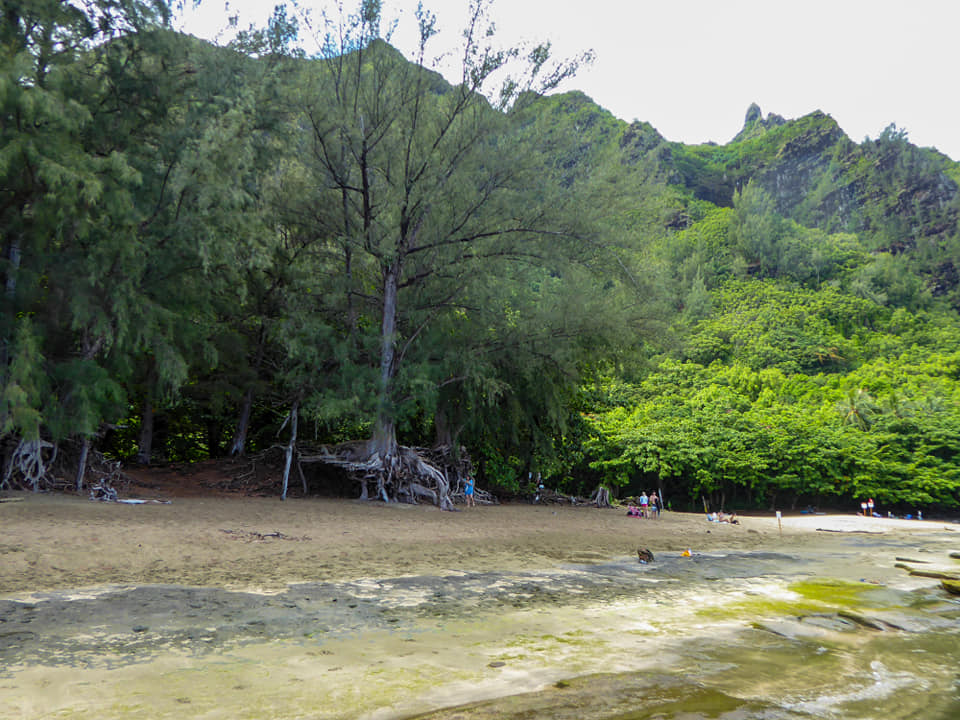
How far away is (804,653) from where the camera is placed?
5.70 m

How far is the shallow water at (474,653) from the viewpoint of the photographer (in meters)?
4.09

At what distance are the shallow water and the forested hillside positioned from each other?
1009cm

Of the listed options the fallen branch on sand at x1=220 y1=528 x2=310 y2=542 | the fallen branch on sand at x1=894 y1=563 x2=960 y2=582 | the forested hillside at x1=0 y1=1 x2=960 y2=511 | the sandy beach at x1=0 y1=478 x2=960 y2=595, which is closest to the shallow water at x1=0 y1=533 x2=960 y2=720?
the sandy beach at x1=0 y1=478 x2=960 y2=595

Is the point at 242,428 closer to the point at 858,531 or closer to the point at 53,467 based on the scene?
the point at 53,467

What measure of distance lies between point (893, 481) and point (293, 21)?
112 feet

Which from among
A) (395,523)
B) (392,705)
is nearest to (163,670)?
(392,705)

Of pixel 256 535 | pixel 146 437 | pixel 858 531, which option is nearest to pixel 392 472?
pixel 256 535

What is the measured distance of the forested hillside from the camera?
14203 millimetres

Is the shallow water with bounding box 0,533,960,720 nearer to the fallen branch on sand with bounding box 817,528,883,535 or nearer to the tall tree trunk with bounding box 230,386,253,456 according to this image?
the fallen branch on sand with bounding box 817,528,883,535

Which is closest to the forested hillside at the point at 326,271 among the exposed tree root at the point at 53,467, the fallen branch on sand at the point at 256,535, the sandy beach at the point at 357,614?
the exposed tree root at the point at 53,467

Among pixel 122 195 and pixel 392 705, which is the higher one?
pixel 122 195

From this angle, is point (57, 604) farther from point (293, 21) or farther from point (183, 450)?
point (183, 450)

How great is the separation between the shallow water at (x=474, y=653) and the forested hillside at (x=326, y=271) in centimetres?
1009

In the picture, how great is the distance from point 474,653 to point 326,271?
16884 mm
